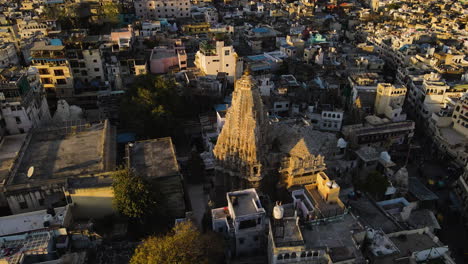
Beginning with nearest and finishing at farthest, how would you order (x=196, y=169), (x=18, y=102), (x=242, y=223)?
(x=242, y=223) < (x=196, y=169) < (x=18, y=102)

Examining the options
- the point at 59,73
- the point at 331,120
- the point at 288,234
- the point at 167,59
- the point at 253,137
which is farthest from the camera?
the point at 167,59

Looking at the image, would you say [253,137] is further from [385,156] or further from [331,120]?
[331,120]

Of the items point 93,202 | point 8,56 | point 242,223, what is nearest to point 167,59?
point 8,56

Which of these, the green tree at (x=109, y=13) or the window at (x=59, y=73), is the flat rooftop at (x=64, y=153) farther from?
the green tree at (x=109, y=13)

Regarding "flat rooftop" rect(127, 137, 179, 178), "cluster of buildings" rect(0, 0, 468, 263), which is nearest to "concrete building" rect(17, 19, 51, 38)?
"cluster of buildings" rect(0, 0, 468, 263)

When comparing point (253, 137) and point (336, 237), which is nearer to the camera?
point (336, 237)
